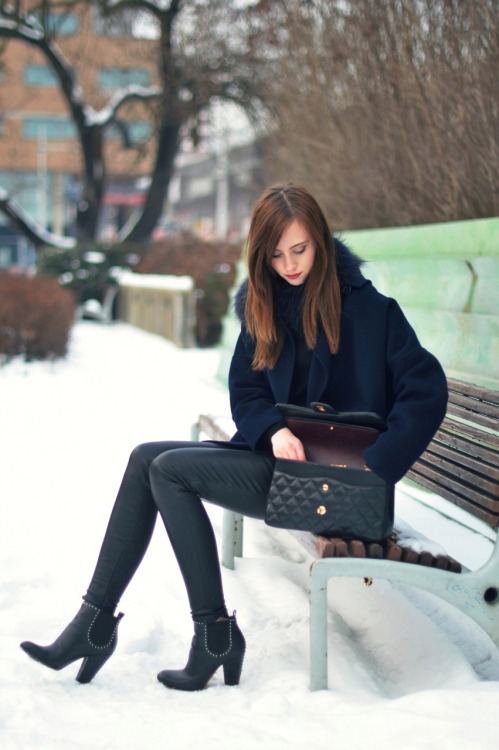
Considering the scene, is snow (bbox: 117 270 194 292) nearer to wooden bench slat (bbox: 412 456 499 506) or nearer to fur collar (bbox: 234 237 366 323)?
wooden bench slat (bbox: 412 456 499 506)

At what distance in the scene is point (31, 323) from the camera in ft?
38.2


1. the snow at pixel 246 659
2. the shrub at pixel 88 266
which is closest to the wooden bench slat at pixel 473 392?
the snow at pixel 246 659

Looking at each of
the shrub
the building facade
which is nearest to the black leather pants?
the shrub

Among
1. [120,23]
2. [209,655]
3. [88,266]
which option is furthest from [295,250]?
[120,23]

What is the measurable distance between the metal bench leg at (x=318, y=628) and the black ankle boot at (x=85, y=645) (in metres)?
0.58

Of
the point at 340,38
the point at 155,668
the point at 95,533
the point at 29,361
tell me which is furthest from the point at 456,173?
the point at 29,361

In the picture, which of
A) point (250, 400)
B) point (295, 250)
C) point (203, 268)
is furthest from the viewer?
point (203, 268)

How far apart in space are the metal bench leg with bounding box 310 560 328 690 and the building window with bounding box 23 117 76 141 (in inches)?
2373

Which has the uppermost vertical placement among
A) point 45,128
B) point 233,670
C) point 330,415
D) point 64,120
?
point 64,120

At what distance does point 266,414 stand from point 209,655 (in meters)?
0.70

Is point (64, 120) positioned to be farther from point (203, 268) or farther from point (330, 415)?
point (330, 415)

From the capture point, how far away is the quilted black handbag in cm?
300

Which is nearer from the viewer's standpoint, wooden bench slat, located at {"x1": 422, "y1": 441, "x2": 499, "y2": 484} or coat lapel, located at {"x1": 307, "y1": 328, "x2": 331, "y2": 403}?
coat lapel, located at {"x1": 307, "y1": 328, "x2": 331, "y2": 403}

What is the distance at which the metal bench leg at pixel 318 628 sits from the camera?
9.70 ft
